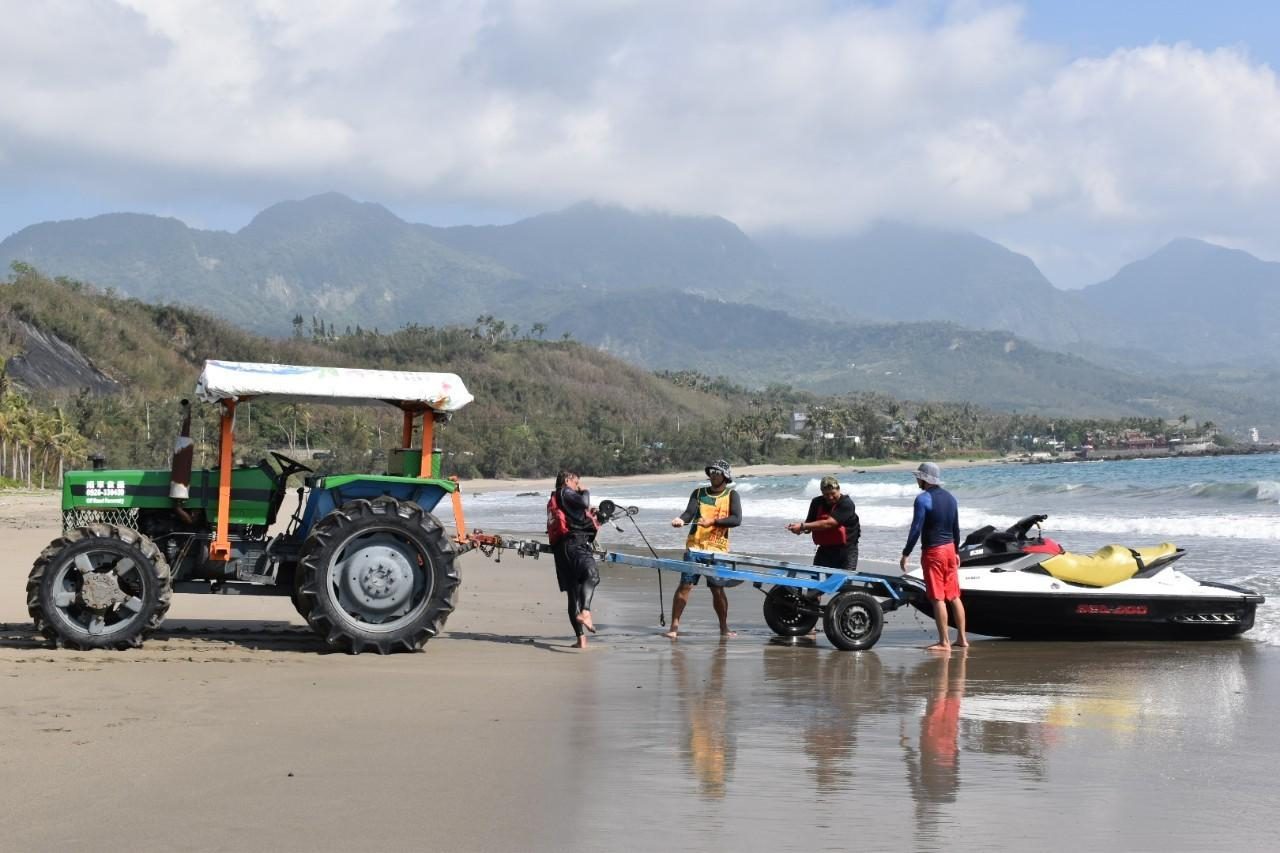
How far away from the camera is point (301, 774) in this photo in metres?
5.73

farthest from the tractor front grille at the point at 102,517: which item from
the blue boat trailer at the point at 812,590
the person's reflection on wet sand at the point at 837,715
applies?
the person's reflection on wet sand at the point at 837,715

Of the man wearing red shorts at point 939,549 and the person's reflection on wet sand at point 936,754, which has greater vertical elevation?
the man wearing red shorts at point 939,549

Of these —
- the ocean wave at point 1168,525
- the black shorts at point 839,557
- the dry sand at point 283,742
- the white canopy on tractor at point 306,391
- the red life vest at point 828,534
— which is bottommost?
the dry sand at point 283,742

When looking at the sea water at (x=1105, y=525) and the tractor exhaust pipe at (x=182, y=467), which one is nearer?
the tractor exhaust pipe at (x=182, y=467)

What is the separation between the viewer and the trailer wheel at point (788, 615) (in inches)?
416

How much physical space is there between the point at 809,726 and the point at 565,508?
3472 mm

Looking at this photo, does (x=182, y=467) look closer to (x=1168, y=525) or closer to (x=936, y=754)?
(x=936, y=754)

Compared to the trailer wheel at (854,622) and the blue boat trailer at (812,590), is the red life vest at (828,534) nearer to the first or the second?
the blue boat trailer at (812,590)

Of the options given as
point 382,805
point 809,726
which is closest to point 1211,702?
point 809,726

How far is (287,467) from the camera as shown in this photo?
9.80 m

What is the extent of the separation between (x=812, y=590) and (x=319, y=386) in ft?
13.2

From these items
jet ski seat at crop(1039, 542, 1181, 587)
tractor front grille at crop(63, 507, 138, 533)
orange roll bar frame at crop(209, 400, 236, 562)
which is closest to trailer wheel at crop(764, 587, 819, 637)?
jet ski seat at crop(1039, 542, 1181, 587)

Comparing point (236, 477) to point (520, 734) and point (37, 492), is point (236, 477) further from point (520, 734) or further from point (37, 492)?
point (37, 492)

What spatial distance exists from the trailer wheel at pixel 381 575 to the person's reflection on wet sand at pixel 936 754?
3.41 m
